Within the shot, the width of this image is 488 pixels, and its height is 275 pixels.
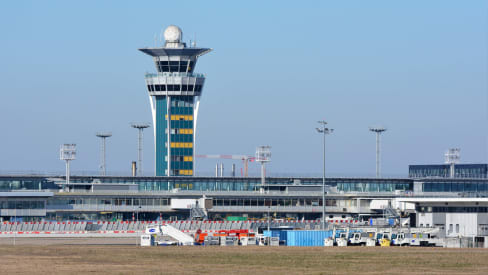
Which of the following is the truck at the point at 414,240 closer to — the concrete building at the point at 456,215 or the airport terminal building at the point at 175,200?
the concrete building at the point at 456,215

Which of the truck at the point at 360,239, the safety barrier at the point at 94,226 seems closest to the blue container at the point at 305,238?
the truck at the point at 360,239

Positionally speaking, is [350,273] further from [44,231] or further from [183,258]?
[44,231]

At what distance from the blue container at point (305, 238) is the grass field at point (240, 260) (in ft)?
25.8

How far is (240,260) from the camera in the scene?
7819 centimetres

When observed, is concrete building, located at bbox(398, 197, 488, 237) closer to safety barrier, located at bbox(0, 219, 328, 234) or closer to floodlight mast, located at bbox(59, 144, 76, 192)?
safety barrier, located at bbox(0, 219, 328, 234)

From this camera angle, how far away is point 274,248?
97375 millimetres

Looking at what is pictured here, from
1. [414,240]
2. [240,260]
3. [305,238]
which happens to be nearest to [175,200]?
[305,238]

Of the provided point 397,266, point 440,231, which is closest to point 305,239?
point 440,231

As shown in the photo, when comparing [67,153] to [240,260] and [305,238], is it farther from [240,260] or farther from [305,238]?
[240,260]

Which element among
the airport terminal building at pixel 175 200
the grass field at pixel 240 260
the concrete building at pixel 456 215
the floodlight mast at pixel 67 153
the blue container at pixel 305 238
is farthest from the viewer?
the floodlight mast at pixel 67 153

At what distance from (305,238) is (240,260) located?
93.2 ft

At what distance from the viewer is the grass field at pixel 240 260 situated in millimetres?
68375

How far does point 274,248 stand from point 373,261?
21.7m

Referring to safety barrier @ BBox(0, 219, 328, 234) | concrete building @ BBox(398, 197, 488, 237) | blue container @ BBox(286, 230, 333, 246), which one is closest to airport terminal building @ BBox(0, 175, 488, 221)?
safety barrier @ BBox(0, 219, 328, 234)
